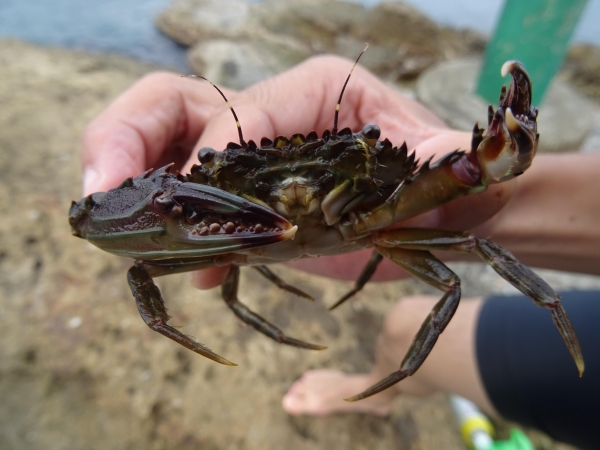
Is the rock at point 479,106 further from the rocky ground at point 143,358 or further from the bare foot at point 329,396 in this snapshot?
the bare foot at point 329,396

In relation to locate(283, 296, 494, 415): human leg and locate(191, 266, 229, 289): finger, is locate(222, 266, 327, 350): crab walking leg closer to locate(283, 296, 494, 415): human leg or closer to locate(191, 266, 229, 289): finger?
locate(191, 266, 229, 289): finger

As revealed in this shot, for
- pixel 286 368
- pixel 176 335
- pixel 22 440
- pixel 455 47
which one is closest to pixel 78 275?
pixel 22 440

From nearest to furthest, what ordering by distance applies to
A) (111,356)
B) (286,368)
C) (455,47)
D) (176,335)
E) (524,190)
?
(176,335) < (524,190) < (111,356) < (286,368) < (455,47)

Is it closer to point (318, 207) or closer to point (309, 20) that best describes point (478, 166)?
point (318, 207)

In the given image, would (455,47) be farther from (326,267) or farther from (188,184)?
(188,184)

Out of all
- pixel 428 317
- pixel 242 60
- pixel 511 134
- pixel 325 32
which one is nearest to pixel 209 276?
pixel 428 317

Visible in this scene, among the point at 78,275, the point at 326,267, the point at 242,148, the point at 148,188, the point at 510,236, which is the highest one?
the point at 242,148

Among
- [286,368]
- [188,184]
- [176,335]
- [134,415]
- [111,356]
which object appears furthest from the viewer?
[286,368]
